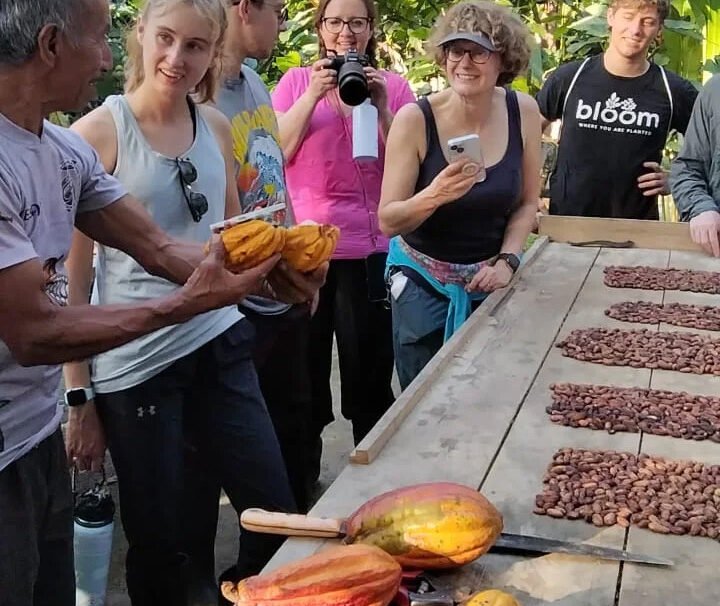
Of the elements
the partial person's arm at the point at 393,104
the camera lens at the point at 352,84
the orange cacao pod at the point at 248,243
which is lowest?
the orange cacao pod at the point at 248,243

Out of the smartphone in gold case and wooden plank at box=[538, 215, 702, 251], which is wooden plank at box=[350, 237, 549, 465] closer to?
the smartphone in gold case

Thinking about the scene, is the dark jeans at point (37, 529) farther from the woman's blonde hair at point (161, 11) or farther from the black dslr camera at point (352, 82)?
the black dslr camera at point (352, 82)

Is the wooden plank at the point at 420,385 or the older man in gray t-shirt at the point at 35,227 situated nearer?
the older man in gray t-shirt at the point at 35,227

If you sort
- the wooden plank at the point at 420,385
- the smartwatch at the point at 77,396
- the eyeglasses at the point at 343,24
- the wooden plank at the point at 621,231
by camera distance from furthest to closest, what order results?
the wooden plank at the point at 621,231, the eyeglasses at the point at 343,24, the smartwatch at the point at 77,396, the wooden plank at the point at 420,385

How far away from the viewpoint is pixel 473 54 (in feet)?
9.16

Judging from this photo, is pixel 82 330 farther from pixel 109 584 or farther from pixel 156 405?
pixel 109 584

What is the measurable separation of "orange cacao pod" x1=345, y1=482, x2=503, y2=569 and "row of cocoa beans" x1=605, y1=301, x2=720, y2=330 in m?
1.49

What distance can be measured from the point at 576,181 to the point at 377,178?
1.17 meters

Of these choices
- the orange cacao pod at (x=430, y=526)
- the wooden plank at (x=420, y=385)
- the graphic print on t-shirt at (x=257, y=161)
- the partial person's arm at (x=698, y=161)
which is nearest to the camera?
the orange cacao pod at (x=430, y=526)

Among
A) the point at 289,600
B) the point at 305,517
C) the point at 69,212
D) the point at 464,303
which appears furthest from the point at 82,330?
the point at 464,303

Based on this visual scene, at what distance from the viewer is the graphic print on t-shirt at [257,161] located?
8.47ft

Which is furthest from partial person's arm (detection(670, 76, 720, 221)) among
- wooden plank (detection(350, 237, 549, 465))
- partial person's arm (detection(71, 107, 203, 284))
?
partial person's arm (detection(71, 107, 203, 284))

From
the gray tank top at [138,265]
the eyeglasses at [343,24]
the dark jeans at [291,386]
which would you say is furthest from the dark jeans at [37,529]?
the eyeglasses at [343,24]

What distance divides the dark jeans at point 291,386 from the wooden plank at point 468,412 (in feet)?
2.12
